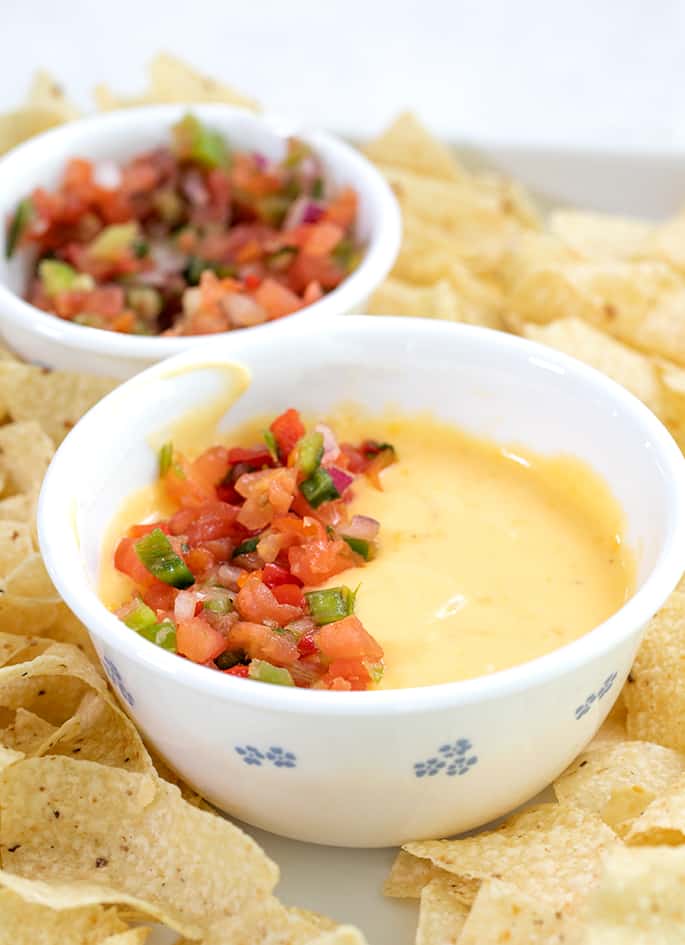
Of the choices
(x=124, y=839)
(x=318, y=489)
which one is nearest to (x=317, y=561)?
(x=318, y=489)

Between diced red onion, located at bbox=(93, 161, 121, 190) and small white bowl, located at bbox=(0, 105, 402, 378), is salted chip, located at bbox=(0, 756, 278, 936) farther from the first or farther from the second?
diced red onion, located at bbox=(93, 161, 121, 190)

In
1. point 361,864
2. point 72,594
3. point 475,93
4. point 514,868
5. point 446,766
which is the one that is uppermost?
point 72,594

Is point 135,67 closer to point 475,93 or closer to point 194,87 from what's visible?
point 475,93

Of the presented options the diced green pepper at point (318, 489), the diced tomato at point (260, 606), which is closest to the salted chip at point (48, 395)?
the diced green pepper at point (318, 489)

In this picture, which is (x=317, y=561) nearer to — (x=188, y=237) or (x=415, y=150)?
(x=188, y=237)

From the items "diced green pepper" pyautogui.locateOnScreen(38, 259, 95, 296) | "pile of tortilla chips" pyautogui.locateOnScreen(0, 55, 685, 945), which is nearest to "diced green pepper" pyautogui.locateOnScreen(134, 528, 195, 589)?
"pile of tortilla chips" pyautogui.locateOnScreen(0, 55, 685, 945)

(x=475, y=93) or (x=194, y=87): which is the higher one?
(x=194, y=87)

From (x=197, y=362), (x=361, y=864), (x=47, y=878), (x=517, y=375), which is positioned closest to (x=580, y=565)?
(x=517, y=375)
